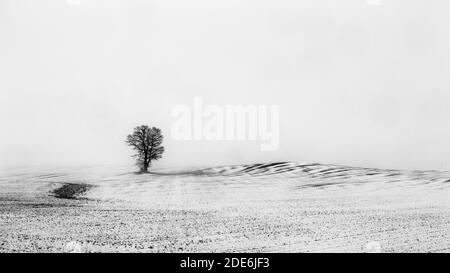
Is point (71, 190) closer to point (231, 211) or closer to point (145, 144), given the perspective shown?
point (145, 144)

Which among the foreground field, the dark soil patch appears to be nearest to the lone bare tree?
the foreground field

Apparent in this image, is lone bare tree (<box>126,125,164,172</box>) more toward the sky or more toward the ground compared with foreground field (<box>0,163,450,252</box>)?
more toward the sky

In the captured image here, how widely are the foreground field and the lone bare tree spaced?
0.86 meters

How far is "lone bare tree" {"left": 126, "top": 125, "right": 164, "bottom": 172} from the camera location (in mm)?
16062

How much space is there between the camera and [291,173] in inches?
801

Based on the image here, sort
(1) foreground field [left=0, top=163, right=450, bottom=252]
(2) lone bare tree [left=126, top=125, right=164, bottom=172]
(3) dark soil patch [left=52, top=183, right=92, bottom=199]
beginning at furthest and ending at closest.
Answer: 1. (2) lone bare tree [left=126, top=125, right=164, bottom=172]
2. (3) dark soil patch [left=52, top=183, right=92, bottom=199]
3. (1) foreground field [left=0, top=163, right=450, bottom=252]

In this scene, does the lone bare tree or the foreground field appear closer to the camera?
the foreground field

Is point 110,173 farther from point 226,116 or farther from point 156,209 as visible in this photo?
point 226,116

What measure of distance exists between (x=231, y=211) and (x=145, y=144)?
763cm

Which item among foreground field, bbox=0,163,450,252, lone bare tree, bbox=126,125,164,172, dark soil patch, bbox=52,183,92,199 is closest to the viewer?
foreground field, bbox=0,163,450,252

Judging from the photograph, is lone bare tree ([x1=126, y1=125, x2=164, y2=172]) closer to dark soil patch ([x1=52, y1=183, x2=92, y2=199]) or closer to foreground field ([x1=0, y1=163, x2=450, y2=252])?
foreground field ([x1=0, y1=163, x2=450, y2=252])

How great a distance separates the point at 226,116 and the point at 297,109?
2317 mm
